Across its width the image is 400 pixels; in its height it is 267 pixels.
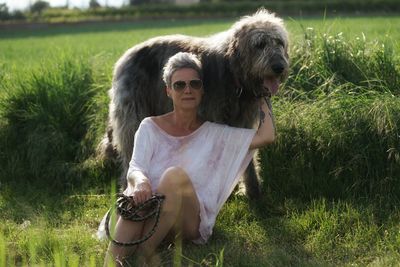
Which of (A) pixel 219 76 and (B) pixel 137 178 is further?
(A) pixel 219 76

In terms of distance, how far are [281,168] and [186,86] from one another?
76.3 inches

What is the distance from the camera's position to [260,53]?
5.06m

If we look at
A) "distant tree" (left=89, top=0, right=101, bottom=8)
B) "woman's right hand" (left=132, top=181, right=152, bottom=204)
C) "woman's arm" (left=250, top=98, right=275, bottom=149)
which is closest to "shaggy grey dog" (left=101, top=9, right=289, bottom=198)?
"woman's arm" (left=250, top=98, right=275, bottom=149)

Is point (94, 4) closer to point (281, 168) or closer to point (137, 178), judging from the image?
point (281, 168)

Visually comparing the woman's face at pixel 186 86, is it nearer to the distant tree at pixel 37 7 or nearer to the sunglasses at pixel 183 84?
the sunglasses at pixel 183 84

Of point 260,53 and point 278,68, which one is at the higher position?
point 260,53

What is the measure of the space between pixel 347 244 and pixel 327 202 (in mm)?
805

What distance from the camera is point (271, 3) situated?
44.5 meters

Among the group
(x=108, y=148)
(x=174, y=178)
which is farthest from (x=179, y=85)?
(x=108, y=148)

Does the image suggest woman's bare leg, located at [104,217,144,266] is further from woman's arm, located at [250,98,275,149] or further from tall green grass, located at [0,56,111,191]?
tall green grass, located at [0,56,111,191]

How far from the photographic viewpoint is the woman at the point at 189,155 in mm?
4555

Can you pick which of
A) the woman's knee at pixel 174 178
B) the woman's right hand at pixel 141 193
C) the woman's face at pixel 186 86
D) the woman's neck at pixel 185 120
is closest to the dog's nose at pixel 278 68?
the woman's face at pixel 186 86

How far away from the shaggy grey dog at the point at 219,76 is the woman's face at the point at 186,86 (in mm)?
608

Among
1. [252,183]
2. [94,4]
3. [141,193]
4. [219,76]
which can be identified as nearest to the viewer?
[141,193]
